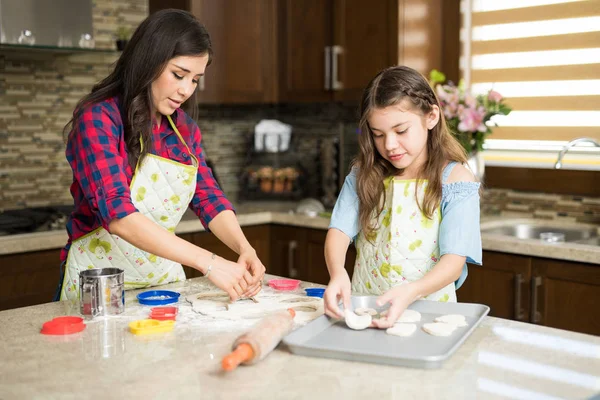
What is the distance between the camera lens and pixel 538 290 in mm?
A: 2535

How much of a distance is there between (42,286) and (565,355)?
213cm

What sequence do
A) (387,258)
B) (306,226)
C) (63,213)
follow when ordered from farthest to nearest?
(306,226)
(63,213)
(387,258)

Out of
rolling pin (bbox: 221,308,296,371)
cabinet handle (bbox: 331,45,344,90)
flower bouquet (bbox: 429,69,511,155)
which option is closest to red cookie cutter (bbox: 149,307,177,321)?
rolling pin (bbox: 221,308,296,371)

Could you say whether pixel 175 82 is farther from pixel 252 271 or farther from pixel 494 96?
pixel 494 96

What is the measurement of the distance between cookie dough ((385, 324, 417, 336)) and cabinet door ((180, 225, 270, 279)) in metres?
1.89

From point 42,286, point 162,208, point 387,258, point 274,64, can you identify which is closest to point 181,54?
point 162,208

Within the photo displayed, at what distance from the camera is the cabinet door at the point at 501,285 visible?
2.57 m

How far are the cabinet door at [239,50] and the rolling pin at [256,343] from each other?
2.48 metres

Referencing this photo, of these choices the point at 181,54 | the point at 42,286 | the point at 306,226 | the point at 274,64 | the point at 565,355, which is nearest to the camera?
the point at 565,355

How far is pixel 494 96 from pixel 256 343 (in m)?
2.07

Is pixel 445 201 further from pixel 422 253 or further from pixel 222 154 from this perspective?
pixel 222 154

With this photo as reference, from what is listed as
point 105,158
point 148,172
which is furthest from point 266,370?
point 148,172

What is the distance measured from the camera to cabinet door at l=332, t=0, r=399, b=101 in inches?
130

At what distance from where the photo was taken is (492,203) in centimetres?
337
